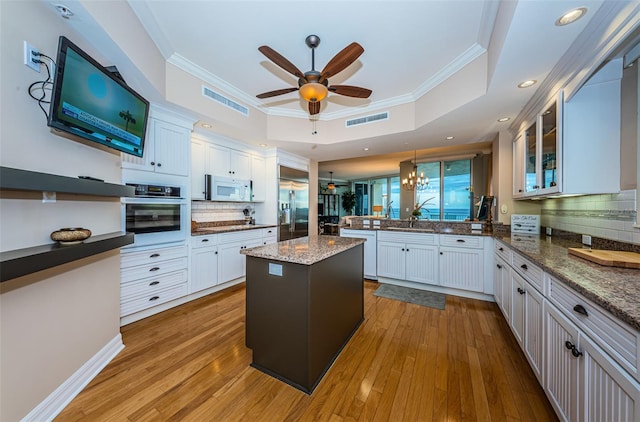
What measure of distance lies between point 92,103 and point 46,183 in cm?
73

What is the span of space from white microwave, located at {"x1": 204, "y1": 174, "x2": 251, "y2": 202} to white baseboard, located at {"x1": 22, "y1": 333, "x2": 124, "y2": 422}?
2.10 meters

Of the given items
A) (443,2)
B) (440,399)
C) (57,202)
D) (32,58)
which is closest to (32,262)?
(57,202)

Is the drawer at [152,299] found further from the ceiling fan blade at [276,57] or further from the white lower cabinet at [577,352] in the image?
the white lower cabinet at [577,352]

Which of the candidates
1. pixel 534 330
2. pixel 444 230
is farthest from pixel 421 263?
pixel 534 330

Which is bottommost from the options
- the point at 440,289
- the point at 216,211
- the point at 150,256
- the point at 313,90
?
the point at 440,289

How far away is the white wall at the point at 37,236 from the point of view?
122cm

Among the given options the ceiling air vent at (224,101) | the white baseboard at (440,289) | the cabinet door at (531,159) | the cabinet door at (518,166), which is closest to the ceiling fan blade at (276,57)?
the ceiling air vent at (224,101)

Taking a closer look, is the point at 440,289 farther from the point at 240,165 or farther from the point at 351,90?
the point at 240,165

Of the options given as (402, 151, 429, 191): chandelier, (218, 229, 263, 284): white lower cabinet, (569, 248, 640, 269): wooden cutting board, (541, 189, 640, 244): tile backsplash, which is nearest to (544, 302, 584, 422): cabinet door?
(569, 248, 640, 269): wooden cutting board

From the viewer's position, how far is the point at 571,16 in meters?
1.34

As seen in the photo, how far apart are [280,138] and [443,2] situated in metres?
2.71

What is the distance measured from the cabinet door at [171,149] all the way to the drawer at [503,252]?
12.8ft

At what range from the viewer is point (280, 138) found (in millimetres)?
3910

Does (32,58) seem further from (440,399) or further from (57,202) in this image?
(440,399)
